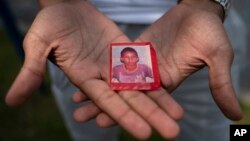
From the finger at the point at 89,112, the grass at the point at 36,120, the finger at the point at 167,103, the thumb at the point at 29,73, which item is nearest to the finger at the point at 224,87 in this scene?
the finger at the point at 167,103

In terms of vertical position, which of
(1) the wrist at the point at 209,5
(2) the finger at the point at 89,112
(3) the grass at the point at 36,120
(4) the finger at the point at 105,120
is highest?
(1) the wrist at the point at 209,5

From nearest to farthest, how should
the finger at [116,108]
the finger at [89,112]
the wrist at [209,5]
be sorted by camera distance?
the finger at [116,108] → the finger at [89,112] → the wrist at [209,5]

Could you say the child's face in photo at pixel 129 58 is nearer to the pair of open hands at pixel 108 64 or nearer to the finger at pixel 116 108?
the pair of open hands at pixel 108 64

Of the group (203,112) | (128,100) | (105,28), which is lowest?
(203,112)

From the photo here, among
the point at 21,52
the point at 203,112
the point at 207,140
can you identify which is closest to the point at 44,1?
the point at 203,112

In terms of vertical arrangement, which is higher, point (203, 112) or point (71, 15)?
point (71, 15)

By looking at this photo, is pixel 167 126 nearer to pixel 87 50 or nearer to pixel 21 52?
pixel 87 50

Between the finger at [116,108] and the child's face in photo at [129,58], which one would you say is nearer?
the finger at [116,108]
